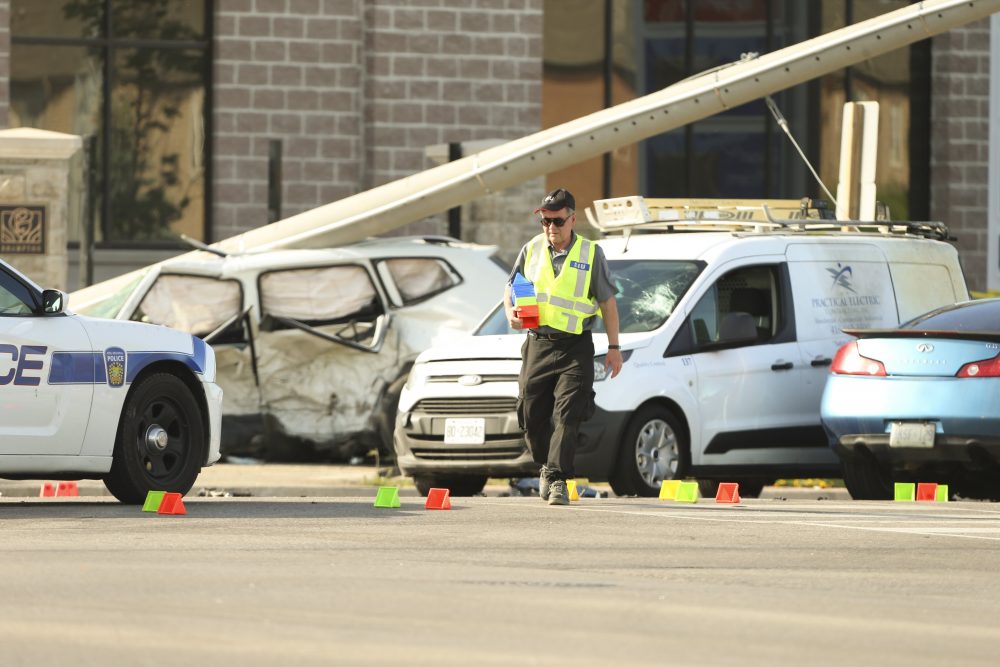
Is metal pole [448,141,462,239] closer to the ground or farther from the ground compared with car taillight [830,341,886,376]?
farther from the ground

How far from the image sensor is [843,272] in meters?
16.2

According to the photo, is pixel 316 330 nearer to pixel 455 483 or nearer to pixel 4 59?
pixel 455 483

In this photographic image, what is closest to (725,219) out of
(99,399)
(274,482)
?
(274,482)

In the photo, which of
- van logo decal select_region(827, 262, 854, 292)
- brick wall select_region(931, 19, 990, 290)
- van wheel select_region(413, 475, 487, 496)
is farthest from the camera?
brick wall select_region(931, 19, 990, 290)

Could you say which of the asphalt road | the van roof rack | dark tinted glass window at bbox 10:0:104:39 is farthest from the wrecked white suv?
dark tinted glass window at bbox 10:0:104:39

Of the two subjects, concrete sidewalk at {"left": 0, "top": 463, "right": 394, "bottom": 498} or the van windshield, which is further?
concrete sidewalk at {"left": 0, "top": 463, "right": 394, "bottom": 498}

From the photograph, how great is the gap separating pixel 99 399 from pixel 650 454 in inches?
152

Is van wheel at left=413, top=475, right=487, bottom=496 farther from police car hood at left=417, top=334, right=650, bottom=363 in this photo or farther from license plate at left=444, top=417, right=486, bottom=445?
police car hood at left=417, top=334, right=650, bottom=363

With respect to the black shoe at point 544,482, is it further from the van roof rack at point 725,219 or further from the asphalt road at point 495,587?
the van roof rack at point 725,219

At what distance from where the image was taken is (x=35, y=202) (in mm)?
20906

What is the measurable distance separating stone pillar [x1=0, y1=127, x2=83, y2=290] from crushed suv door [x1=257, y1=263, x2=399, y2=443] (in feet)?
10.8

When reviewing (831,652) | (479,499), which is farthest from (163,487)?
(831,652)

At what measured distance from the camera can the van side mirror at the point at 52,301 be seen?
1217 cm

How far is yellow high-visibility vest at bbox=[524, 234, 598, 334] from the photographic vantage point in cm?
1299
